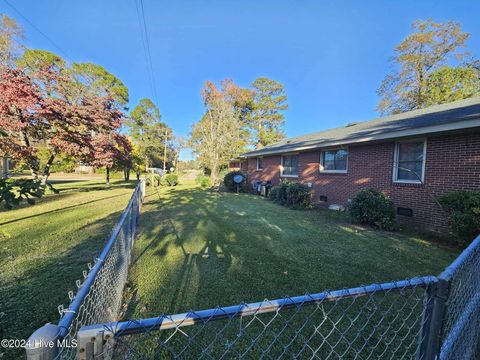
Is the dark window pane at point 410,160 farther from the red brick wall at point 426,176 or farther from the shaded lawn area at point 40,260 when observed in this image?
the shaded lawn area at point 40,260

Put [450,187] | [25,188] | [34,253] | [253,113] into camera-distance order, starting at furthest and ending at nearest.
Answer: [253,113], [450,187], [34,253], [25,188]

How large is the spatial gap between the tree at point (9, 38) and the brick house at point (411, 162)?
21023mm

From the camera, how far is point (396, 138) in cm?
689

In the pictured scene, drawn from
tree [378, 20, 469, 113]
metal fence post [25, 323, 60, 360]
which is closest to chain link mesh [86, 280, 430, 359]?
metal fence post [25, 323, 60, 360]

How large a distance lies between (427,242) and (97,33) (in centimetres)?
1650

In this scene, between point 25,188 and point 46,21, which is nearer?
point 25,188

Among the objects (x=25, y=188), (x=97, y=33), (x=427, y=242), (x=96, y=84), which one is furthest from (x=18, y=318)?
(x=96, y=84)

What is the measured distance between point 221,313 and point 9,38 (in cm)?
2433

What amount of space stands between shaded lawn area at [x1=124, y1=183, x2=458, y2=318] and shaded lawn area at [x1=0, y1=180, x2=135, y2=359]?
87 cm

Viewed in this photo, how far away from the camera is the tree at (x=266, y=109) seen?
3081 centimetres

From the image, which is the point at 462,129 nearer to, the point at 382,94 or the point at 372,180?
the point at 372,180

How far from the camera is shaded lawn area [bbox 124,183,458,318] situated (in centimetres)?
298

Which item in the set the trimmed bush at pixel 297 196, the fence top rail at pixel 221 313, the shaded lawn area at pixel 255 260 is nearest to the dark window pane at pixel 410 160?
the shaded lawn area at pixel 255 260

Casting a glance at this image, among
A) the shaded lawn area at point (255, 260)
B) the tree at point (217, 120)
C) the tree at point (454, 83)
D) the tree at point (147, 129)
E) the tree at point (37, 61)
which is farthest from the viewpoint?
the tree at point (147, 129)
